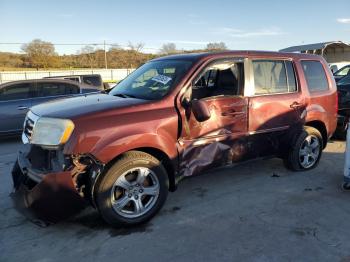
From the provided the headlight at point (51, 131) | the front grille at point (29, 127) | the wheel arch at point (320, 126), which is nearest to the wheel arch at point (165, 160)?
the headlight at point (51, 131)

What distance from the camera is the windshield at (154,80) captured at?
4.26 m

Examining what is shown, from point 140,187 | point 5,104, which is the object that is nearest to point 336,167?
point 140,187

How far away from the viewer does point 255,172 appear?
5664 millimetres

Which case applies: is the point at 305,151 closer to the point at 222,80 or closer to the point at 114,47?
the point at 222,80

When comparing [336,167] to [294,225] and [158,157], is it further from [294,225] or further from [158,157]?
[158,157]

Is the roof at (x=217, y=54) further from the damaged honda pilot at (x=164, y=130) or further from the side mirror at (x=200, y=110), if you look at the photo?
the side mirror at (x=200, y=110)

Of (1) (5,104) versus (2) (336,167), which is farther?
(1) (5,104)

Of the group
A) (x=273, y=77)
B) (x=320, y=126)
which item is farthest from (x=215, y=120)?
(x=320, y=126)

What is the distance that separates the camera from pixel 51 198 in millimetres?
3463

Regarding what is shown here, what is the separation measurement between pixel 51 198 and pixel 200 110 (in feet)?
5.85

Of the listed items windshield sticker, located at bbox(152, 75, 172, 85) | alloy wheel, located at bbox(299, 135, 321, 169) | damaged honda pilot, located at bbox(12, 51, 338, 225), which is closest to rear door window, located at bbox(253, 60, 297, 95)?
damaged honda pilot, located at bbox(12, 51, 338, 225)

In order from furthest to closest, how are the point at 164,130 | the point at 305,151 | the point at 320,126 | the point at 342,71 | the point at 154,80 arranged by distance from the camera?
the point at 342,71
the point at 320,126
the point at 305,151
the point at 154,80
the point at 164,130

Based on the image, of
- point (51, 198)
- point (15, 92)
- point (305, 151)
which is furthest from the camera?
point (15, 92)

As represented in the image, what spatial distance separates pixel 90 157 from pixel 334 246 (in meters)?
2.48
